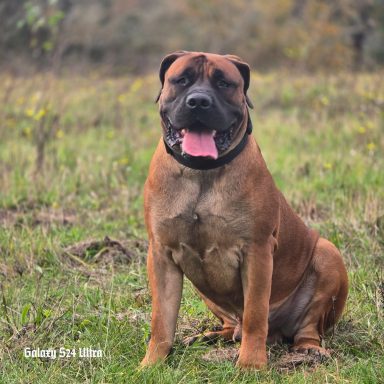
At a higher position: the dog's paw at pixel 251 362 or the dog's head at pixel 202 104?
the dog's head at pixel 202 104

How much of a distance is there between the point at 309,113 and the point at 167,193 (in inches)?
293

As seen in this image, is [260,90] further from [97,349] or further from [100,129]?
[97,349]

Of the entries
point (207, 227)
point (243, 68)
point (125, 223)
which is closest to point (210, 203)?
point (207, 227)

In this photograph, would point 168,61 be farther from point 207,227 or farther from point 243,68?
point 207,227

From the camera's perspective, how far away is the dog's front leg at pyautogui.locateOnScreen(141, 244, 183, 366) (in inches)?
156

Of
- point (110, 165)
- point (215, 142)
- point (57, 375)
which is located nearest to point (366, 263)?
point (215, 142)

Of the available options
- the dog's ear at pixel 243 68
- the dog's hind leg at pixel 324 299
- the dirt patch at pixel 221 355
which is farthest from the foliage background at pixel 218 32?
the dirt patch at pixel 221 355

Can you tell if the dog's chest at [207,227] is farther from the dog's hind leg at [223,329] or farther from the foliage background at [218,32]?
the foliage background at [218,32]

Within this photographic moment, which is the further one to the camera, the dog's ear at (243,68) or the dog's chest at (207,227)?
the dog's ear at (243,68)

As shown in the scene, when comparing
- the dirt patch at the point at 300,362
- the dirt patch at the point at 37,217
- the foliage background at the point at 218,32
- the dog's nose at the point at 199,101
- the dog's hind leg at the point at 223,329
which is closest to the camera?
the dog's nose at the point at 199,101

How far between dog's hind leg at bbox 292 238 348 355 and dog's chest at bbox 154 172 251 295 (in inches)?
27.1

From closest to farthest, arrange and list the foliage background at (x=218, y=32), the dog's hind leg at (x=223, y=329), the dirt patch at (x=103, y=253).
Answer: the dog's hind leg at (x=223, y=329) → the dirt patch at (x=103, y=253) → the foliage background at (x=218, y=32)

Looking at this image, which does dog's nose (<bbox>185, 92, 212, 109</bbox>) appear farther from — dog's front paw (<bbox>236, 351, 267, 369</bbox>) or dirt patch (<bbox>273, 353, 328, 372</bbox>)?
dirt patch (<bbox>273, 353, 328, 372</bbox>)

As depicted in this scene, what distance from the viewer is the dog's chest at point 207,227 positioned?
382cm
